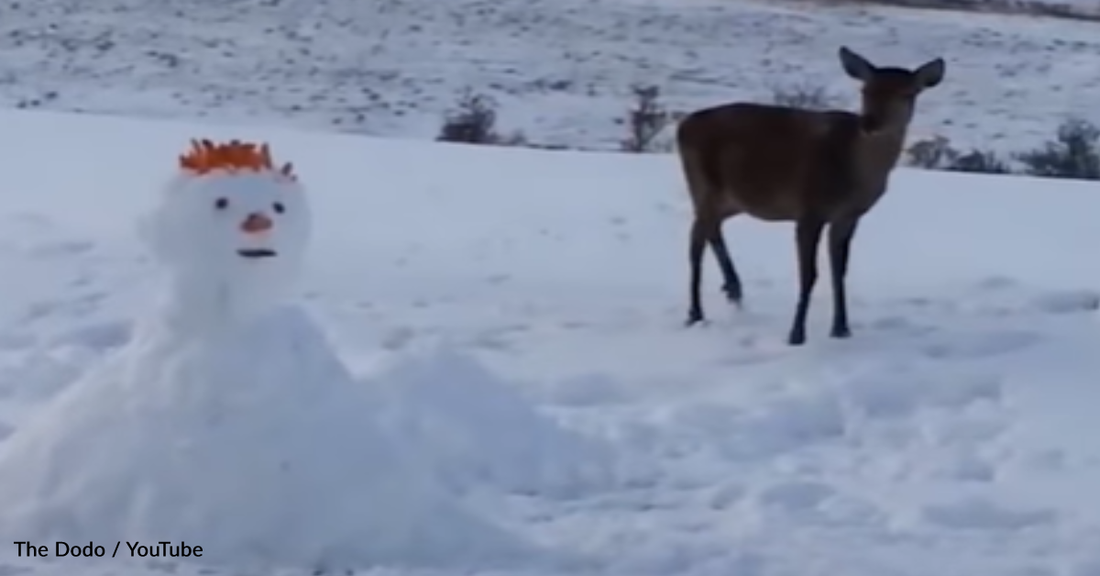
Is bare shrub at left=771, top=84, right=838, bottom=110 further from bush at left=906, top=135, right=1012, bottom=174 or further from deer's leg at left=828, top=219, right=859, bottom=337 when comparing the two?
deer's leg at left=828, top=219, right=859, bottom=337

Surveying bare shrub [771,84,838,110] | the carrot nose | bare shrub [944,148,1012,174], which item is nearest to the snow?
the carrot nose

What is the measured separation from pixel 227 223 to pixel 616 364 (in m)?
2.25

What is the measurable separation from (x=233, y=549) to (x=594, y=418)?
1703mm

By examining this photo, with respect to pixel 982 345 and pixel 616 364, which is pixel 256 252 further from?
pixel 982 345

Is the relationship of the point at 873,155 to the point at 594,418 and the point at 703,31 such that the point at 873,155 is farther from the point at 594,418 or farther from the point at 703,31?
the point at 703,31

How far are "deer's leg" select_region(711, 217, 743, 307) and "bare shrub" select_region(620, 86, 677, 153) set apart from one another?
24.6ft

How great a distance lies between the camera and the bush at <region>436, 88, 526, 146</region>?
16703 millimetres

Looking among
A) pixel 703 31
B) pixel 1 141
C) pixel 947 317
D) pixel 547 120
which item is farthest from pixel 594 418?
pixel 703 31

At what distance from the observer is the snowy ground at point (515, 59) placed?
21141mm

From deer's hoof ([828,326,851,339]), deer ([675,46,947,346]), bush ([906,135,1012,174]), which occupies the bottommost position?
bush ([906,135,1012,174])

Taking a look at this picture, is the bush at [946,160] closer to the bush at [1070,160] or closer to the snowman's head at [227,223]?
the bush at [1070,160]

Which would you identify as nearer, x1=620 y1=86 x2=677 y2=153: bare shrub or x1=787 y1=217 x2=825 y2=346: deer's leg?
x1=787 y1=217 x2=825 y2=346: deer's leg

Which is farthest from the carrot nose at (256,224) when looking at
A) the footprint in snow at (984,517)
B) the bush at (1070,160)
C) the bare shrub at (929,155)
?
the bare shrub at (929,155)

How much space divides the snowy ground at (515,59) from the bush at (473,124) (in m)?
0.21
